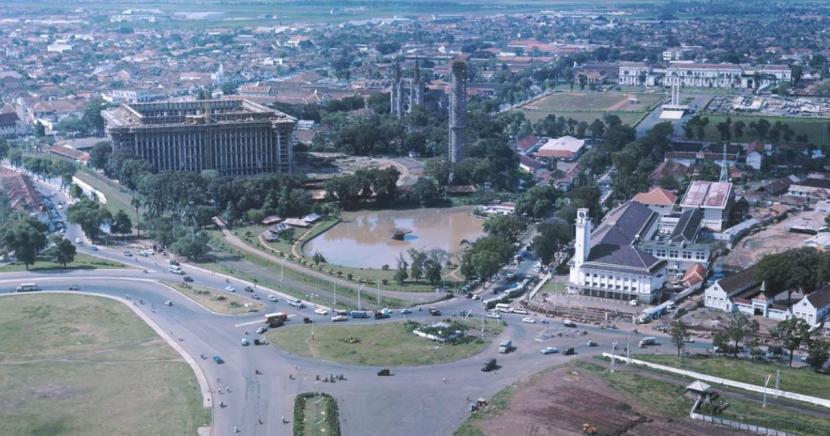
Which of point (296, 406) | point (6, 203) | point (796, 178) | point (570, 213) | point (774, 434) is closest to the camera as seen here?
point (774, 434)

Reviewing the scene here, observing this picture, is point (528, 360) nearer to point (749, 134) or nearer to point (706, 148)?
point (706, 148)

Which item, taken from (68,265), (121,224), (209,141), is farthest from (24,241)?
(209,141)


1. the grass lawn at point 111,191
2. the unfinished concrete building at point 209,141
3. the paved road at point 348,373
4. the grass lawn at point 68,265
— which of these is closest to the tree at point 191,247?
the grass lawn at point 68,265

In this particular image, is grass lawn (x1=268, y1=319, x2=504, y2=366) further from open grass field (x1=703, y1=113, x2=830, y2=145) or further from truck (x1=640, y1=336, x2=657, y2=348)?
open grass field (x1=703, y1=113, x2=830, y2=145)

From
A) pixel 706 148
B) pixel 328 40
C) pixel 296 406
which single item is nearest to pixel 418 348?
pixel 296 406

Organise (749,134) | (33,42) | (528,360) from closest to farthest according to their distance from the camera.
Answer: (528,360), (749,134), (33,42)

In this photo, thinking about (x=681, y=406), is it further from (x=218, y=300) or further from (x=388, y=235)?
(x=388, y=235)
